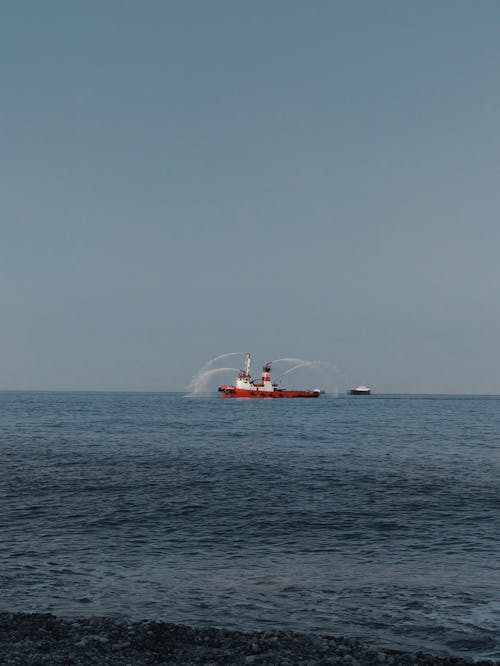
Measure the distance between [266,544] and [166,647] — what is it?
1117 centimetres

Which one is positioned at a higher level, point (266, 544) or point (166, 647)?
point (166, 647)

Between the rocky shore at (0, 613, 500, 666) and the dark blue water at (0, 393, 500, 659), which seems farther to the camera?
the dark blue water at (0, 393, 500, 659)

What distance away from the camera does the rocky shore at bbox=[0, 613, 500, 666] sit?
12422 millimetres

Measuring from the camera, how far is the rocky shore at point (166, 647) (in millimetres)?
12422

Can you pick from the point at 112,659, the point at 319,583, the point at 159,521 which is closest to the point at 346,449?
the point at 159,521

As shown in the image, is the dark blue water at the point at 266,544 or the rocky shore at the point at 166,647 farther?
the dark blue water at the point at 266,544

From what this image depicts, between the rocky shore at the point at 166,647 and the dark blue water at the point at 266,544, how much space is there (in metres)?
1.54

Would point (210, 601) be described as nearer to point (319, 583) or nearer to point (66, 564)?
point (319, 583)

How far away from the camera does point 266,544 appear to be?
2389cm

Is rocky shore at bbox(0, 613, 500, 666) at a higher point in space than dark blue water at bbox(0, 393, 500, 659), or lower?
higher

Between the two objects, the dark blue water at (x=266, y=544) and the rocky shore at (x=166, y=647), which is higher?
the rocky shore at (x=166, y=647)

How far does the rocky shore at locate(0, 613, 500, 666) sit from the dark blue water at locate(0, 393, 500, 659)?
1.54 m

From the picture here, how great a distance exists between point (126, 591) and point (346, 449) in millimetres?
44707

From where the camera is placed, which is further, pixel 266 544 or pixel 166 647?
pixel 266 544
